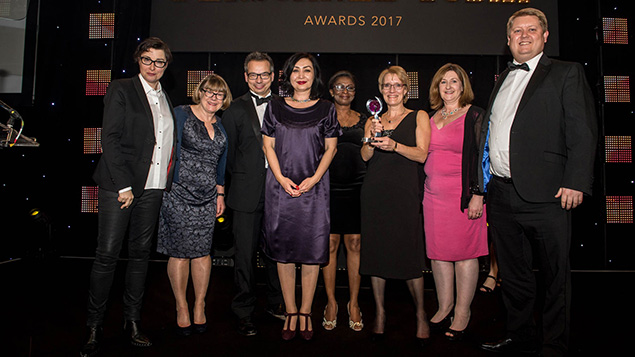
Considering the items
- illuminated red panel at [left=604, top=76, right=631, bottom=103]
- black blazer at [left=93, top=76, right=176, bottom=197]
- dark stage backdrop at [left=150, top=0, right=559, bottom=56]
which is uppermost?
dark stage backdrop at [left=150, top=0, right=559, bottom=56]

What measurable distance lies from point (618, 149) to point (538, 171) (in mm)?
3819

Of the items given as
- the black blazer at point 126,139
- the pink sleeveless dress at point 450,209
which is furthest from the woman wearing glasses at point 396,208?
the black blazer at point 126,139

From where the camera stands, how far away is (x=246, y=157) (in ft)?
9.52

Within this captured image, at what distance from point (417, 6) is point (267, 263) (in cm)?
373

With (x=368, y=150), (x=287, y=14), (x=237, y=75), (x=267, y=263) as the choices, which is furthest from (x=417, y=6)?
(x=267, y=263)

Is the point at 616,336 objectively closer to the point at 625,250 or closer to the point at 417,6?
the point at 625,250

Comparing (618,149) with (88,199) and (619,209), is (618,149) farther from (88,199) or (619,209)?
(88,199)

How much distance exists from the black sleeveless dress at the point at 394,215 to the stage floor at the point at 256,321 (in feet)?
1.71

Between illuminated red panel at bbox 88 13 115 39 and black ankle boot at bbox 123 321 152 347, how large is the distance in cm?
420

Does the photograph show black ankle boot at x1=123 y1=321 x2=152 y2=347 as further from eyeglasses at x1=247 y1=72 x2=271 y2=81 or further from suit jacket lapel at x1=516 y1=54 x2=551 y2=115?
suit jacket lapel at x1=516 y1=54 x2=551 y2=115

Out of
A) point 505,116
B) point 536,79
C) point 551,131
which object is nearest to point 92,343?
point 505,116

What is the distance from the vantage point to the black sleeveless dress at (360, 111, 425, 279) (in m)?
2.61

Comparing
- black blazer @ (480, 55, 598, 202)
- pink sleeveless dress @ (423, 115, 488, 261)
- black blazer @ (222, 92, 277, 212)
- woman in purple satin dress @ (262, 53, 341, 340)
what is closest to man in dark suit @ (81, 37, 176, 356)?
black blazer @ (222, 92, 277, 212)

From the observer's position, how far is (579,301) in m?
3.68
